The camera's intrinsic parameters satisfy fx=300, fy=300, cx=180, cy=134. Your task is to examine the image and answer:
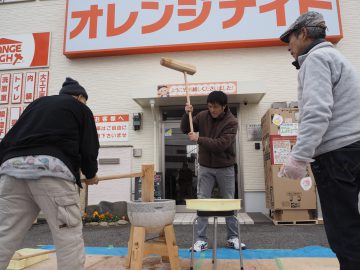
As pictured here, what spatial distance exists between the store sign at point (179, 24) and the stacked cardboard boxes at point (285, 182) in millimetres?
2205

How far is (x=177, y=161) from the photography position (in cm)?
693

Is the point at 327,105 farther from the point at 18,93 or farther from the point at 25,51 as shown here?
the point at 25,51

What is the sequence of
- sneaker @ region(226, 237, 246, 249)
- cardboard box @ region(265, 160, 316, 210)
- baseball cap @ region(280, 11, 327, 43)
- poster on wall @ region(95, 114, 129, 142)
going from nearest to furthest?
1. baseball cap @ region(280, 11, 327, 43)
2. sneaker @ region(226, 237, 246, 249)
3. cardboard box @ region(265, 160, 316, 210)
4. poster on wall @ region(95, 114, 129, 142)

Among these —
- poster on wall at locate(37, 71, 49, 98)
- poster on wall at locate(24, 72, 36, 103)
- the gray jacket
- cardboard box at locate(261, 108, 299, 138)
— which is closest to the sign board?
poster on wall at locate(24, 72, 36, 103)

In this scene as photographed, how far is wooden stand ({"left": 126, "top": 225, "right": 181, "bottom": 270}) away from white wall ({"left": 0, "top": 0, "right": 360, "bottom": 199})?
393cm

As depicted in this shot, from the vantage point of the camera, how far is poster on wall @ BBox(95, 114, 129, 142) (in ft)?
23.3

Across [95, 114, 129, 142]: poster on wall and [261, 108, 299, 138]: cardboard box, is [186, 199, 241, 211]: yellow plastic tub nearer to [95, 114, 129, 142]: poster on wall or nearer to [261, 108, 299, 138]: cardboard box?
[261, 108, 299, 138]: cardboard box

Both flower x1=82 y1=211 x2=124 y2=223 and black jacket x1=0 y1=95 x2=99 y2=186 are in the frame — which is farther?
flower x1=82 y1=211 x2=124 y2=223

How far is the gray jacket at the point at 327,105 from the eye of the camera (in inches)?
66.8

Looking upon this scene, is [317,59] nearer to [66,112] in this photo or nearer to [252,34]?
[66,112]

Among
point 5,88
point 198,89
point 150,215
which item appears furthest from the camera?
point 5,88

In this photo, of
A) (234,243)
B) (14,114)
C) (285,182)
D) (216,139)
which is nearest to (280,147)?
(285,182)

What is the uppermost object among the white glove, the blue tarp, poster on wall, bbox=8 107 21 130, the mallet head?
poster on wall, bbox=8 107 21 130

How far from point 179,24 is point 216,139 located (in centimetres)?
440
